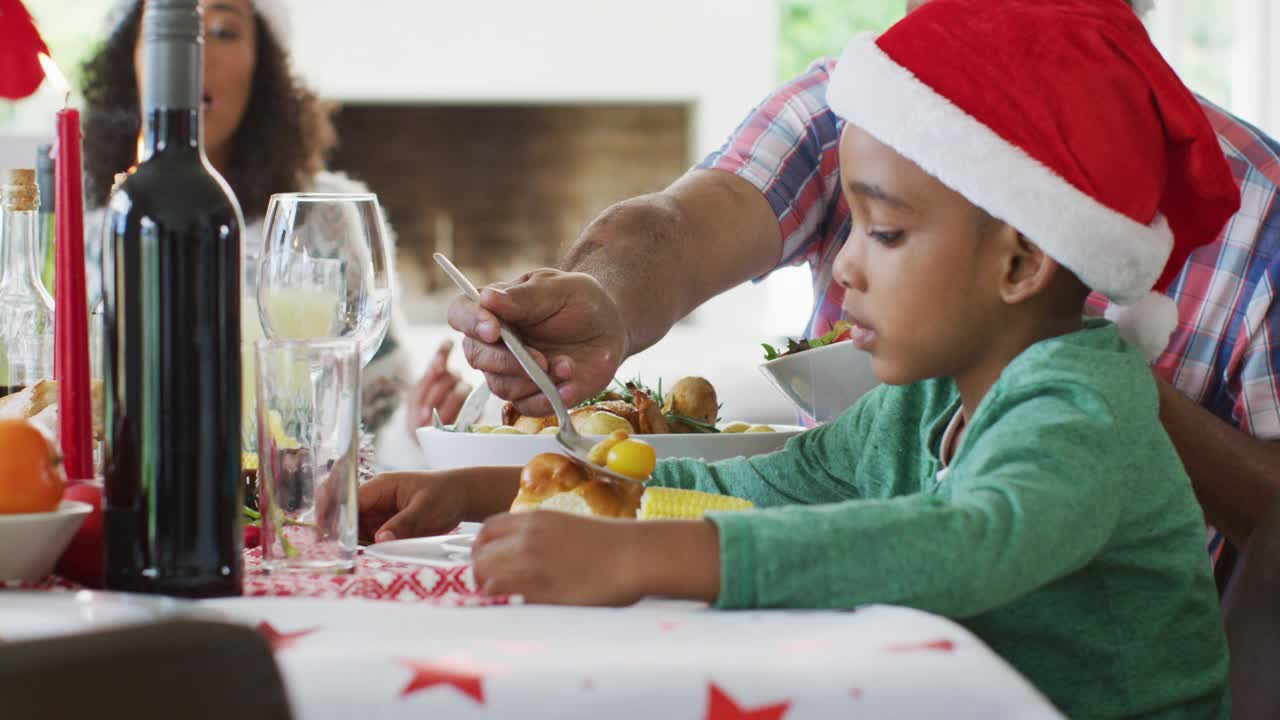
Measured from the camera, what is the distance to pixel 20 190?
95 cm

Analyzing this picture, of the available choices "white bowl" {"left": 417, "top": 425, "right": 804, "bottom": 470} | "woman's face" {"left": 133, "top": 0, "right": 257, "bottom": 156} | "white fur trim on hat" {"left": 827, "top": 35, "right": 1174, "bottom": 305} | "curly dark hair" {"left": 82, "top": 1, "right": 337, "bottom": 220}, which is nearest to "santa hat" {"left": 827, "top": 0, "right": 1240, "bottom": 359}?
"white fur trim on hat" {"left": 827, "top": 35, "right": 1174, "bottom": 305}

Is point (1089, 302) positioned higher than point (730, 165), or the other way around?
point (730, 165)

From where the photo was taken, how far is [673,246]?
1.65 metres

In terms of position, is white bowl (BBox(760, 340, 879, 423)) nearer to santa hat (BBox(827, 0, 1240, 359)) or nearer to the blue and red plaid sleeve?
santa hat (BBox(827, 0, 1240, 359))

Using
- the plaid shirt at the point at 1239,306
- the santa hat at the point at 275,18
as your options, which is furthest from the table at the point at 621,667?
the santa hat at the point at 275,18

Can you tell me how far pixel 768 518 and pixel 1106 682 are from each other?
32cm

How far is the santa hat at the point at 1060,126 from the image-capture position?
0.90m

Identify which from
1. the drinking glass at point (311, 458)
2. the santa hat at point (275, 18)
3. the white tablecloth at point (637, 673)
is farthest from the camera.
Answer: the santa hat at point (275, 18)

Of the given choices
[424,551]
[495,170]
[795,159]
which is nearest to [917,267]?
[424,551]

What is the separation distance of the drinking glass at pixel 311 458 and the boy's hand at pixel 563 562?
15cm

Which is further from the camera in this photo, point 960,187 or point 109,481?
point 960,187

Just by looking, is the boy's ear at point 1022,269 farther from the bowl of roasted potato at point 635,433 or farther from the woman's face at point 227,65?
the woman's face at point 227,65

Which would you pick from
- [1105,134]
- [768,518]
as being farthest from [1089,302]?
[768,518]

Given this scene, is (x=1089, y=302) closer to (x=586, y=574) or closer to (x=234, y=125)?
(x=586, y=574)
